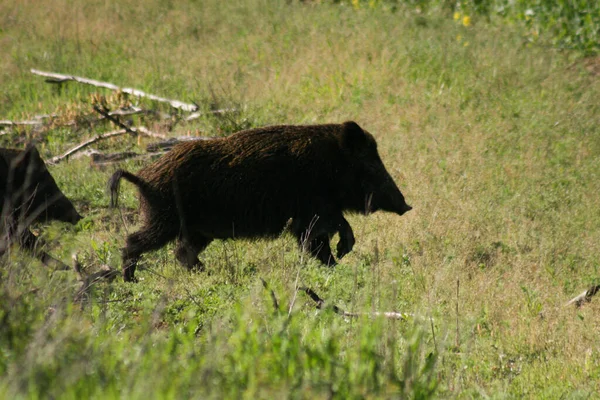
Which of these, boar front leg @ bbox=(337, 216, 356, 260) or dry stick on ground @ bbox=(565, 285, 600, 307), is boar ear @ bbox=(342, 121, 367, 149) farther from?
dry stick on ground @ bbox=(565, 285, 600, 307)

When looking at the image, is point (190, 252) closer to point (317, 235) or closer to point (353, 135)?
point (317, 235)

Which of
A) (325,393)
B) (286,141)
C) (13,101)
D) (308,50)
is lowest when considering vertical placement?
(13,101)

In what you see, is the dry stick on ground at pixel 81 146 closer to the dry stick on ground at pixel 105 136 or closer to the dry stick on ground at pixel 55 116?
the dry stick on ground at pixel 105 136

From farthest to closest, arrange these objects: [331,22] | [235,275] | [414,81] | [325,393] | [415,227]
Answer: [331,22] → [414,81] → [415,227] → [235,275] → [325,393]

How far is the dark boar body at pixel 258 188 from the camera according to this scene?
298 inches

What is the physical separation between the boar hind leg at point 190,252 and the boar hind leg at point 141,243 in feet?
0.69

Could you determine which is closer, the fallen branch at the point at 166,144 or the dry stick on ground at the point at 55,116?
the fallen branch at the point at 166,144

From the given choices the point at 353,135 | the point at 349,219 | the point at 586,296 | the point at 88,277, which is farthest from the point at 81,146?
the point at 586,296

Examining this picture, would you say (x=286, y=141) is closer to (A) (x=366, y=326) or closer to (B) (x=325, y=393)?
(A) (x=366, y=326)

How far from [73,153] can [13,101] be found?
3.54 meters

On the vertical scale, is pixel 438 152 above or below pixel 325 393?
below

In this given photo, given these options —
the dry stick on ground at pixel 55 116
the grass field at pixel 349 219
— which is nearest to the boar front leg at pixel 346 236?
the grass field at pixel 349 219

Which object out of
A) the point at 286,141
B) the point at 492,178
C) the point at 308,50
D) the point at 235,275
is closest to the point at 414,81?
the point at 308,50

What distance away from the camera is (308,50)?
15500mm
